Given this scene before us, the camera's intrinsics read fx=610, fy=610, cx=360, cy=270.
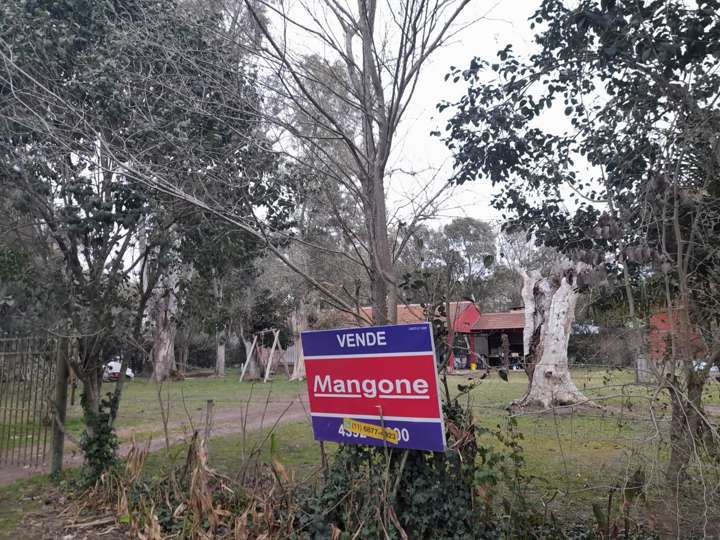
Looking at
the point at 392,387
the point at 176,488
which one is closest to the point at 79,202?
the point at 176,488

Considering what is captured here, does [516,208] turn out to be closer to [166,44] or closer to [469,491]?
[469,491]

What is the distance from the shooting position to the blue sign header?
3.54 metres

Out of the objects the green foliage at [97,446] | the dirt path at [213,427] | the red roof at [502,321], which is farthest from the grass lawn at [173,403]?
the red roof at [502,321]

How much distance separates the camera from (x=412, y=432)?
3.59 m

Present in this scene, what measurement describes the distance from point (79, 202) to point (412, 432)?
468 cm

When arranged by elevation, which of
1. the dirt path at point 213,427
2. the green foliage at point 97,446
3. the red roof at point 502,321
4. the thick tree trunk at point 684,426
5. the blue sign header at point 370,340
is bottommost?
the dirt path at point 213,427

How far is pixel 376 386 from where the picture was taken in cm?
379

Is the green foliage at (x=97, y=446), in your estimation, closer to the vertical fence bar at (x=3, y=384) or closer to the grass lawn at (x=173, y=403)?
the grass lawn at (x=173, y=403)

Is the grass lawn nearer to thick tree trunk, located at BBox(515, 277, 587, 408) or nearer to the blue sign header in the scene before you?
the blue sign header

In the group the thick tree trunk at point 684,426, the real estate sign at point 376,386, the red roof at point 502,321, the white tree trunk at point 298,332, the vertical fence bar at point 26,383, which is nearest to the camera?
the thick tree trunk at point 684,426

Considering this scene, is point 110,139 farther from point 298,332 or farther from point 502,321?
point 502,321

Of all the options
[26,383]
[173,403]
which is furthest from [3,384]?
[173,403]

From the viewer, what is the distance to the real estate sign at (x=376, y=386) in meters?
3.52

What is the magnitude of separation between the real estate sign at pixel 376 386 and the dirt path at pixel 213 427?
1.53 meters
